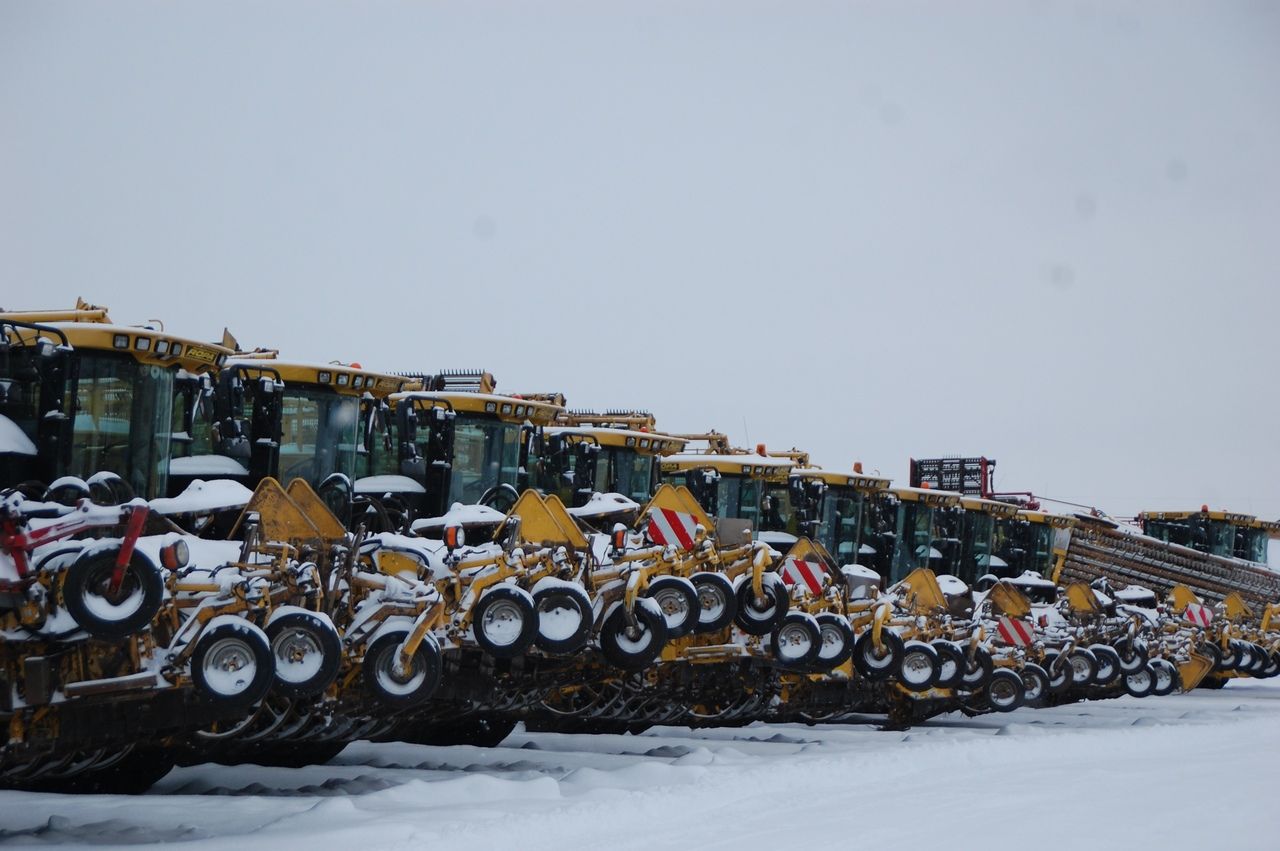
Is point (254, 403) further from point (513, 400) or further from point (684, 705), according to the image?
point (684, 705)

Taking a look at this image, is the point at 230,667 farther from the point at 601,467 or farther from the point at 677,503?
the point at 601,467

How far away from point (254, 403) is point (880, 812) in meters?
5.32

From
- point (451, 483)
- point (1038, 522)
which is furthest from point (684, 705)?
point (1038, 522)

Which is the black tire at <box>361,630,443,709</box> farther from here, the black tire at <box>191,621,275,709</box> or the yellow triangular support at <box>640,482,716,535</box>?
the yellow triangular support at <box>640,482,716,535</box>

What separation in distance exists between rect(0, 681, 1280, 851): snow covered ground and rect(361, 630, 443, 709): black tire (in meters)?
0.58

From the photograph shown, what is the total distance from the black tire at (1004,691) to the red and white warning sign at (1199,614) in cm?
641

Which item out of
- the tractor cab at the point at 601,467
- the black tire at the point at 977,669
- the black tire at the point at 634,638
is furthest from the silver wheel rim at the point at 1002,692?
the black tire at the point at 634,638

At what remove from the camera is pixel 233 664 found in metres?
8.12

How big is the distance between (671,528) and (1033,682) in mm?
6711

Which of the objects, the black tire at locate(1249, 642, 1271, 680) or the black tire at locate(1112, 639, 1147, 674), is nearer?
the black tire at locate(1112, 639, 1147, 674)

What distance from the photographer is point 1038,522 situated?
2305cm

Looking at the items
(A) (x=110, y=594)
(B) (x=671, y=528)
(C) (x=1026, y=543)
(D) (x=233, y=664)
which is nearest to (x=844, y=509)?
(C) (x=1026, y=543)

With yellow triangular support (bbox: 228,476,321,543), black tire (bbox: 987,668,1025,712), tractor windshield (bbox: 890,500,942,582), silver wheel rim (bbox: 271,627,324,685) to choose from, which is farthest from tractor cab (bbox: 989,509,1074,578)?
silver wheel rim (bbox: 271,627,324,685)

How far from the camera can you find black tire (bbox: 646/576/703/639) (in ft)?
38.2
